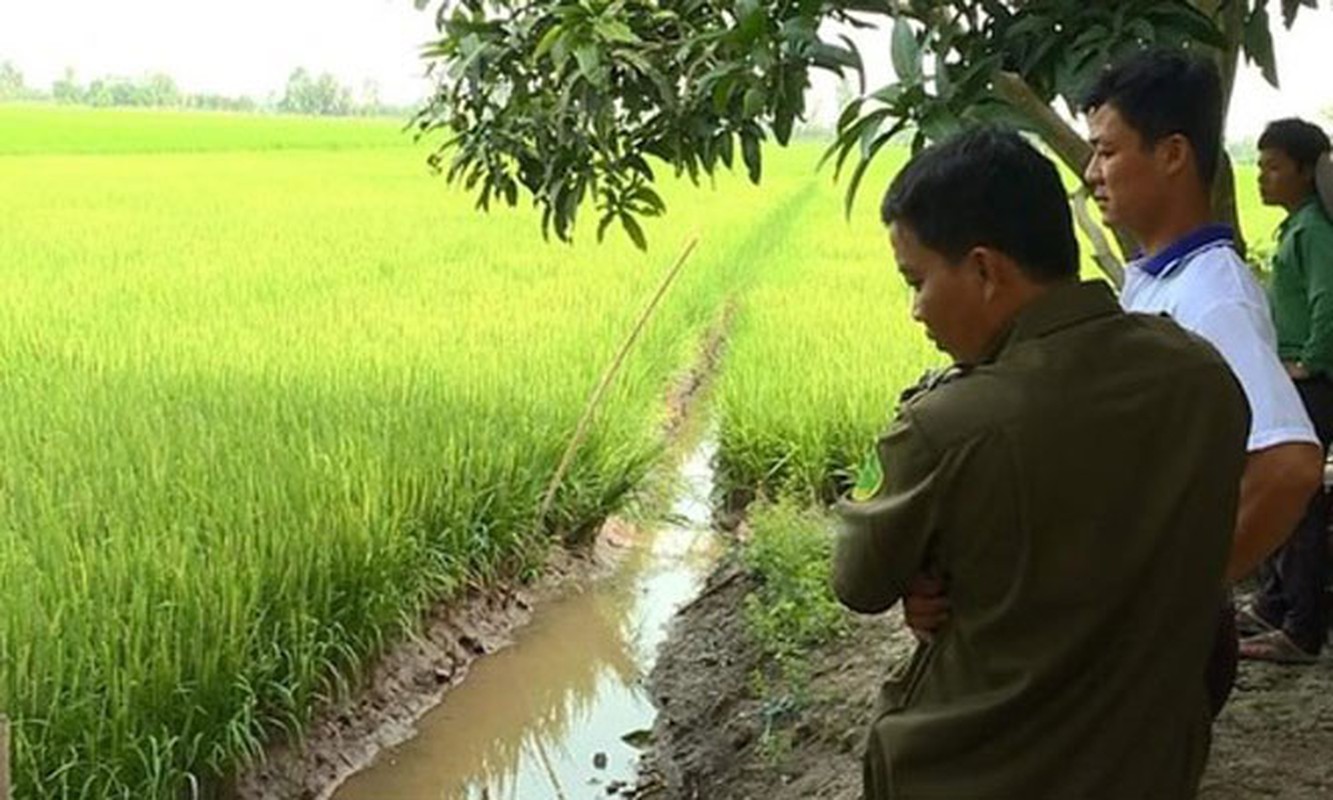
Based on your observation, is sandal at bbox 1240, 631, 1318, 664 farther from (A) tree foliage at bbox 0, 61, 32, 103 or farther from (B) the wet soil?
(A) tree foliage at bbox 0, 61, 32, 103

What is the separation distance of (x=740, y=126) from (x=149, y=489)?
8.64 feet

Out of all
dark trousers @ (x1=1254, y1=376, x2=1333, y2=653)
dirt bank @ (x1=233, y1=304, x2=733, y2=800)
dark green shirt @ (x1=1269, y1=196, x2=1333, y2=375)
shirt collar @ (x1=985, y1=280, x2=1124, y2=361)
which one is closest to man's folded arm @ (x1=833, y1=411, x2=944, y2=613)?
shirt collar @ (x1=985, y1=280, x2=1124, y2=361)

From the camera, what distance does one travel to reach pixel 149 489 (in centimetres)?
418

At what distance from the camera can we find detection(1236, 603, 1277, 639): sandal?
129 inches

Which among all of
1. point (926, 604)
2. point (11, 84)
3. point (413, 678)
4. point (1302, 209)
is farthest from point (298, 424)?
point (11, 84)

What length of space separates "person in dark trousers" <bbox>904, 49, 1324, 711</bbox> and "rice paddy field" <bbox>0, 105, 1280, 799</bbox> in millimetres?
2356

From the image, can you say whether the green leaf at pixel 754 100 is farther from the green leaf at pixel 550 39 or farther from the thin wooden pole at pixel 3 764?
the thin wooden pole at pixel 3 764

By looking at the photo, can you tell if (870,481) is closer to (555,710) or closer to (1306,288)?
(1306,288)

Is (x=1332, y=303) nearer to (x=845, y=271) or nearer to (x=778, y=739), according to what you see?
(x=778, y=739)

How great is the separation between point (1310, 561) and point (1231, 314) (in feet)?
5.89

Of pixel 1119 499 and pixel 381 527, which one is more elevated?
pixel 1119 499

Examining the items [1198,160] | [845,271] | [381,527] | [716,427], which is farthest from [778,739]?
[845,271]

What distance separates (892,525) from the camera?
1.14 m

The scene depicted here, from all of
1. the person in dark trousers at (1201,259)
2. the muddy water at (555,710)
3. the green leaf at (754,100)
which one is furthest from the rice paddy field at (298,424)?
the person in dark trousers at (1201,259)
